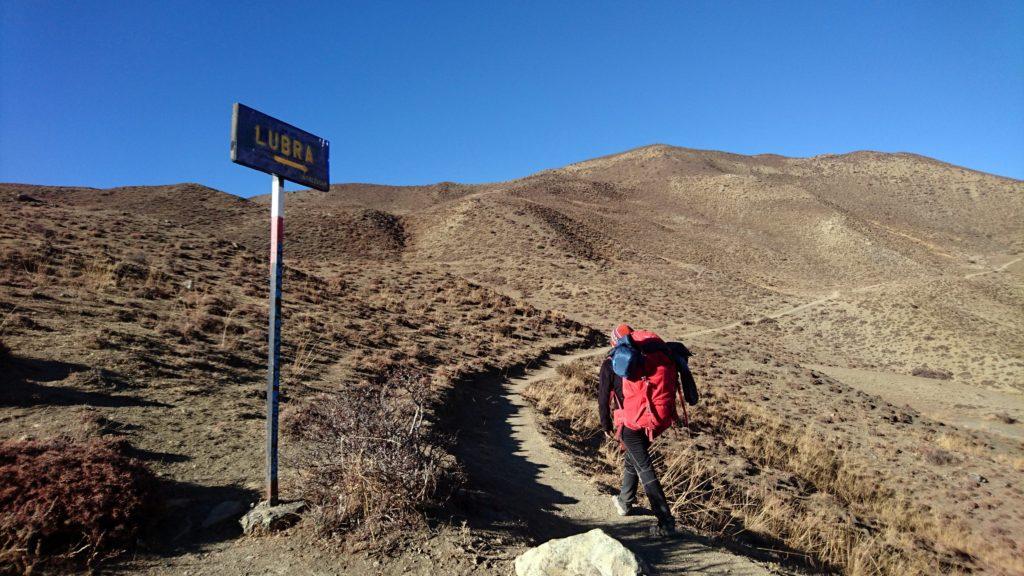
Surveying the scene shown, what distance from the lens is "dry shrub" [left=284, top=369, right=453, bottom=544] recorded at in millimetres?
4488

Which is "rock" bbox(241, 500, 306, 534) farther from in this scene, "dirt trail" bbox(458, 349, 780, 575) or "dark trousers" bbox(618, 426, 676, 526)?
"dark trousers" bbox(618, 426, 676, 526)

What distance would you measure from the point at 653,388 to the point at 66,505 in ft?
16.4

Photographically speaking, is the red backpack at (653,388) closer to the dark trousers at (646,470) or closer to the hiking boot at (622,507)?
the dark trousers at (646,470)

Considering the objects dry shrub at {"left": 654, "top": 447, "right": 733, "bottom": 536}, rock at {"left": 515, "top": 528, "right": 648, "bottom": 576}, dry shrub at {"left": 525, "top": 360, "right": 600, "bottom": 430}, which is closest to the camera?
rock at {"left": 515, "top": 528, "right": 648, "bottom": 576}

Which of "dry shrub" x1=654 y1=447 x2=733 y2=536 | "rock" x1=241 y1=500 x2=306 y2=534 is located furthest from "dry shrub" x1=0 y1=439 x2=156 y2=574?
"dry shrub" x1=654 y1=447 x2=733 y2=536

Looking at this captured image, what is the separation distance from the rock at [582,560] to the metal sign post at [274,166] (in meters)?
2.45

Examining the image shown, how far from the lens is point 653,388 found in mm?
5262

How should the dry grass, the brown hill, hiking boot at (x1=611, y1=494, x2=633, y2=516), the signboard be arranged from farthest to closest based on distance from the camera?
the brown hill
the dry grass
hiking boot at (x1=611, y1=494, x2=633, y2=516)
the signboard

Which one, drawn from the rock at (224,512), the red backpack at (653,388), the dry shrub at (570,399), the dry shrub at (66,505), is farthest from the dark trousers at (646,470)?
the dry shrub at (570,399)

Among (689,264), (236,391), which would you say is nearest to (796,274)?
(689,264)

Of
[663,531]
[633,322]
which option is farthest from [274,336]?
[633,322]

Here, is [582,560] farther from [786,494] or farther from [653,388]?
[786,494]

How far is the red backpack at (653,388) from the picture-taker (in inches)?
206

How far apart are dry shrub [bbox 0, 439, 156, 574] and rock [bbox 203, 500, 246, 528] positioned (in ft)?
1.55
